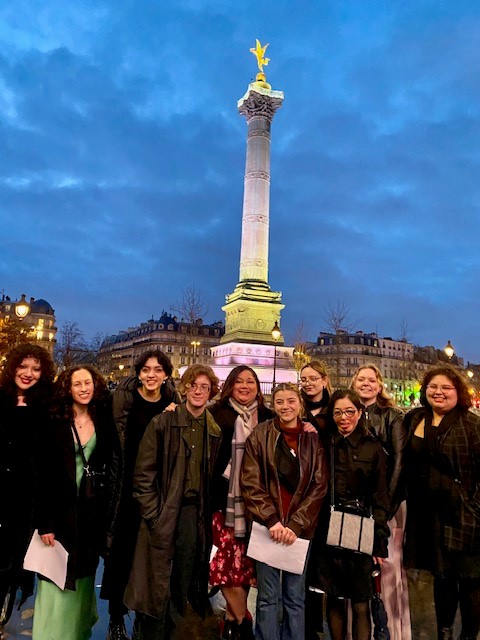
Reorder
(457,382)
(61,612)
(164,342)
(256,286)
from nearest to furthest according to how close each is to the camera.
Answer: (61,612), (457,382), (256,286), (164,342)

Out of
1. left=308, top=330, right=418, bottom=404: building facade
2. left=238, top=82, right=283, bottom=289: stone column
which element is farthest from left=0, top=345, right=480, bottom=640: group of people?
left=308, top=330, right=418, bottom=404: building facade

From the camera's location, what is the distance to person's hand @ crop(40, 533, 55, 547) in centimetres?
398

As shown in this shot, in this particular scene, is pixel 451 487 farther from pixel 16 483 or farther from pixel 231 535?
Answer: pixel 16 483

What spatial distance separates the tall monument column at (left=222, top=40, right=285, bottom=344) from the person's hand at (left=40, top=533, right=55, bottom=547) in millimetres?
30241

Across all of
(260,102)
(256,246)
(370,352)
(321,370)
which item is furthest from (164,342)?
(321,370)

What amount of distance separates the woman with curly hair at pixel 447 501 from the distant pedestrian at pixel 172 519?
1786 mm

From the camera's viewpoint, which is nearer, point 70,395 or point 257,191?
point 70,395

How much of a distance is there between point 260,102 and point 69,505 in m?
39.2

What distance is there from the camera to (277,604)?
4016 millimetres

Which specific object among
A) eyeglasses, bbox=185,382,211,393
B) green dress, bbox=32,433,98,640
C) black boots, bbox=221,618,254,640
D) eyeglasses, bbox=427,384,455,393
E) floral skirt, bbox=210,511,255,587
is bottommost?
black boots, bbox=221,618,254,640

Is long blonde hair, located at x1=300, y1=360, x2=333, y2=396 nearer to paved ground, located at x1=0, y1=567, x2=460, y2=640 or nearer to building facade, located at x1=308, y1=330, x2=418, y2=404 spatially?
paved ground, located at x1=0, y1=567, x2=460, y2=640

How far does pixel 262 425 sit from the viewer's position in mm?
4320

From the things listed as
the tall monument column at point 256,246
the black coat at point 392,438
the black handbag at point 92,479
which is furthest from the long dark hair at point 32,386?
the tall monument column at point 256,246

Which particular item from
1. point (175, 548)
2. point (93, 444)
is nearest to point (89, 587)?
point (175, 548)
